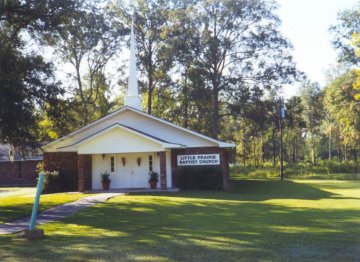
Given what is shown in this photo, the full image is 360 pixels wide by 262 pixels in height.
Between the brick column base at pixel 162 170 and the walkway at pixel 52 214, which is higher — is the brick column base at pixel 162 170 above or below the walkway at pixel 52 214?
above

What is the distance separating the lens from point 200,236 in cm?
932

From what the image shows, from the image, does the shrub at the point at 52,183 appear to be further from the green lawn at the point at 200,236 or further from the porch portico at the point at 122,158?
the green lawn at the point at 200,236

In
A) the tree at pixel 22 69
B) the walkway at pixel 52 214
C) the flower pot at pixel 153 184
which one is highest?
the tree at pixel 22 69

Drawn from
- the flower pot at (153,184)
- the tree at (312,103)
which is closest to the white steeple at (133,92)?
the flower pot at (153,184)

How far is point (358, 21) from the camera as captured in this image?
4409 cm

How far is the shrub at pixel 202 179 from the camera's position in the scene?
80.1 feet

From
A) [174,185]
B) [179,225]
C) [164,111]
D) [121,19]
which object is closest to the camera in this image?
[179,225]

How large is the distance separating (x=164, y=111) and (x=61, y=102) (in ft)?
88.7

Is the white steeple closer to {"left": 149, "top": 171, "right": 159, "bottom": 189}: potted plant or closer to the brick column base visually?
{"left": 149, "top": 171, "right": 159, "bottom": 189}: potted plant

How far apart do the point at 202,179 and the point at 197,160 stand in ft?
4.45

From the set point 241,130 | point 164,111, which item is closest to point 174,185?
point 164,111

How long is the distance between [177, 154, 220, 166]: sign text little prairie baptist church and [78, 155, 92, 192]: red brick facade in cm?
544

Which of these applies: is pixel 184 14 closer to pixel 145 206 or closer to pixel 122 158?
pixel 122 158

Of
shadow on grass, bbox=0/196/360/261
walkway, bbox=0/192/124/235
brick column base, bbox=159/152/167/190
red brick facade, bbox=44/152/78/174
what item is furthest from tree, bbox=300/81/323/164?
shadow on grass, bbox=0/196/360/261
